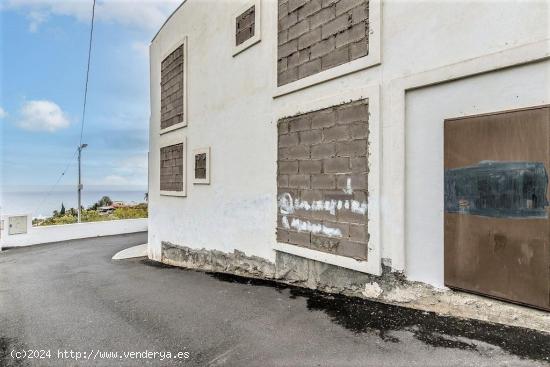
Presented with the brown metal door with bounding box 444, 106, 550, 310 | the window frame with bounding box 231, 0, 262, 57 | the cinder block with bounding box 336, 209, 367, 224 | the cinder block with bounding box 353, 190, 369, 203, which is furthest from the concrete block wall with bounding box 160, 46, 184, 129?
the brown metal door with bounding box 444, 106, 550, 310

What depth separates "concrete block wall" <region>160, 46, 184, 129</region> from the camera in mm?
9336

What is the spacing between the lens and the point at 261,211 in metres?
5.89

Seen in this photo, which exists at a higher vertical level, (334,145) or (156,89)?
(156,89)

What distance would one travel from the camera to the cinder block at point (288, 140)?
5.13 meters

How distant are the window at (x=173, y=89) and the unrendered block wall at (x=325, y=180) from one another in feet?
16.1

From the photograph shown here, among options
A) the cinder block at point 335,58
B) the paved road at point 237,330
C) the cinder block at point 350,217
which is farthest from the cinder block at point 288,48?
the paved road at point 237,330

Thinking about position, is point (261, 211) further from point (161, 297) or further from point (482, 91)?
point (482, 91)

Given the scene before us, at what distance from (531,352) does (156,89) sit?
11571 mm

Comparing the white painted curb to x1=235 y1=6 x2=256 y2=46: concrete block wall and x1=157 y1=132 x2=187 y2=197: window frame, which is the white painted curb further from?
x1=235 y1=6 x2=256 y2=46: concrete block wall

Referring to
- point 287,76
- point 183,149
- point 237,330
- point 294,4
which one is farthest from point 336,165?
point 183,149

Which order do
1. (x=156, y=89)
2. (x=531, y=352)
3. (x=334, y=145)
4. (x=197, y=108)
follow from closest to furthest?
(x=531, y=352) < (x=334, y=145) < (x=197, y=108) < (x=156, y=89)

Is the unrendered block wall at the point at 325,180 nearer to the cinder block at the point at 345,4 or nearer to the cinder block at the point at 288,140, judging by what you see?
the cinder block at the point at 288,140

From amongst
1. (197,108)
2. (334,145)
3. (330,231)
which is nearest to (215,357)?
(330,231)

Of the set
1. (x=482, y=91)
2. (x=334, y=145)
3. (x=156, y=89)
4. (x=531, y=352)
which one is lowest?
(x=531, y=352)
